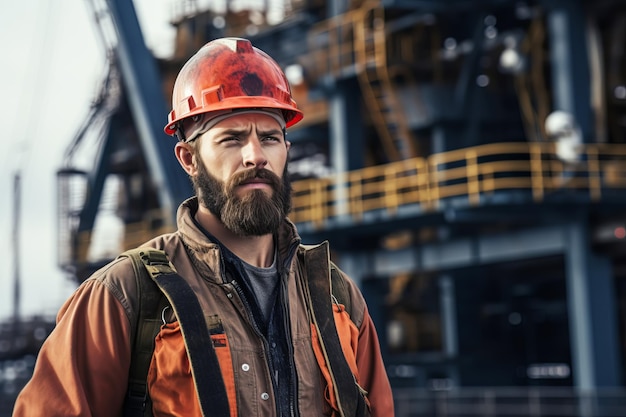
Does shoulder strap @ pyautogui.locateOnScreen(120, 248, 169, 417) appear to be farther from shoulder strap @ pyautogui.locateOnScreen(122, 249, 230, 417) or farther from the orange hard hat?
the orange hard hat

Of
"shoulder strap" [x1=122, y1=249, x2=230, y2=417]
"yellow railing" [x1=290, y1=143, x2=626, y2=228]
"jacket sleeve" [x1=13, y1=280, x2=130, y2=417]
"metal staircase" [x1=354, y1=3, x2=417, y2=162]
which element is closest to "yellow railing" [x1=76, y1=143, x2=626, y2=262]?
"yellow railing" [x1=290, y1=143, x2=626, y2=228]

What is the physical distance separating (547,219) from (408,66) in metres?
6.26

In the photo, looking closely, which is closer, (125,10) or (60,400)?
(60,400)

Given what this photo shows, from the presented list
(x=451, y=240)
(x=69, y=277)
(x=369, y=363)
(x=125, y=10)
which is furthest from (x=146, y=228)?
(x=369, y=363)

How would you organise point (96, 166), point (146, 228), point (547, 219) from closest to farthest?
point (547, 219) → point (146, 228) → point (96, 166)

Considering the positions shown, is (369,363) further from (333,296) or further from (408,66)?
(408,66)

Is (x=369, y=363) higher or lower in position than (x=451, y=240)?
lower

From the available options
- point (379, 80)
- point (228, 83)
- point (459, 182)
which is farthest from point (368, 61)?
point (228, 83)

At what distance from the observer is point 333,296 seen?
3.94 metres

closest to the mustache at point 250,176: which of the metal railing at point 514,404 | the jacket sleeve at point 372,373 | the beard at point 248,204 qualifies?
the beard at point 248,204

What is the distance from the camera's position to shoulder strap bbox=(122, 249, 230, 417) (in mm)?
3332

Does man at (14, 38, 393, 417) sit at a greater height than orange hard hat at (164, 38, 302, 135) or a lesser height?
lesser

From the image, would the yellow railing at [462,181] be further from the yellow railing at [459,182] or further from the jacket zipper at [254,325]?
the jacket zipper at [254,325]

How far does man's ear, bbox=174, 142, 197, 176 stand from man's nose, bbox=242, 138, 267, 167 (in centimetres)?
26
